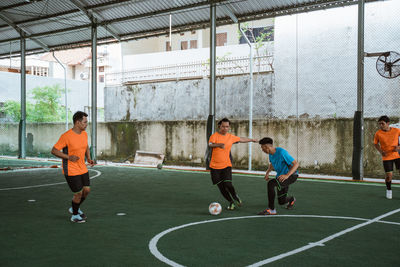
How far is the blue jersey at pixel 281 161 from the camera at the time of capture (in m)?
7.59

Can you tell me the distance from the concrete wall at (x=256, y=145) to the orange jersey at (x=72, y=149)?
1037 centimetres

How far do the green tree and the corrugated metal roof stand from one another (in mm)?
7234

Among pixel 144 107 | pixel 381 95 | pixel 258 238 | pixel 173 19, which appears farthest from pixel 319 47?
pixel 258 238

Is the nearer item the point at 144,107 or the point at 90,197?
the point at 90,197

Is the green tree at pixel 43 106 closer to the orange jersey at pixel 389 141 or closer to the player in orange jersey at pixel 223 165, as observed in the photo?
the player in orange jersey at pixel 223 165

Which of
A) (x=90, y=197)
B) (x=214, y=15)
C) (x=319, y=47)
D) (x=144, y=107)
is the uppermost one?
(x=214, y=15)

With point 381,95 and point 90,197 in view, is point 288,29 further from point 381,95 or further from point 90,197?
point 90,197

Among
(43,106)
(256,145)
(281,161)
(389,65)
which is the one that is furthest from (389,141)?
(43,106)

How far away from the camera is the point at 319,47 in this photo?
15.8 meters

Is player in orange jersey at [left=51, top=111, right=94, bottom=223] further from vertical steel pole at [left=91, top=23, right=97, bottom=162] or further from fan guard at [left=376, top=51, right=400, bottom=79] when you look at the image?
vertical steel pole at [left=91, top=23, right=97, bottom=162]

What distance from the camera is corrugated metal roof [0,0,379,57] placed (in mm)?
16656

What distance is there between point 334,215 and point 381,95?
8.26 metres

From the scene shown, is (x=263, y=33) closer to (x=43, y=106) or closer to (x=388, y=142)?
(x=388, y=142)

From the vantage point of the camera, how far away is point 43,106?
3194 centimetres
